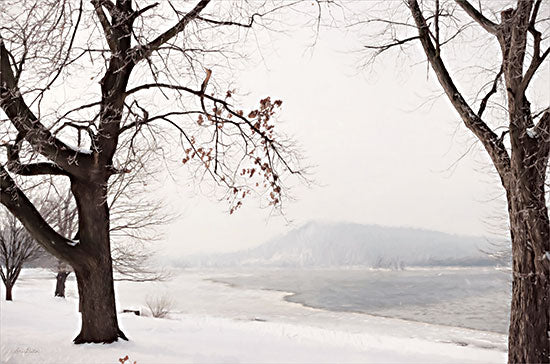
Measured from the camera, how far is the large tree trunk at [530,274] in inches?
225

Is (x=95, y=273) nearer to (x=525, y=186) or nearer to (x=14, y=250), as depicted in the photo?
(x=525, y=186)

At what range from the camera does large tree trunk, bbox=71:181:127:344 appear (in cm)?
734

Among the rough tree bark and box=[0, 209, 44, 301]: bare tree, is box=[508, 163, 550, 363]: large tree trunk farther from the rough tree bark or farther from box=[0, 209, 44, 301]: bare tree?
box=[0, 209, 44, 301]: bare tree

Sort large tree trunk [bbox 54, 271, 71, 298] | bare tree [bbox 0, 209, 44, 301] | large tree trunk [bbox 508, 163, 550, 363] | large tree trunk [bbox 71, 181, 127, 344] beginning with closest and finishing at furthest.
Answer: large tree trunk [bbox 508, 163, 550, 363] < large tree trunk [bbox 71, 181, 127, 344] < bare tree [bbox 0, 209, 44, 301] < large tree trunk [bbox 54, 271, 71, 298]

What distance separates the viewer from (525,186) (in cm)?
581

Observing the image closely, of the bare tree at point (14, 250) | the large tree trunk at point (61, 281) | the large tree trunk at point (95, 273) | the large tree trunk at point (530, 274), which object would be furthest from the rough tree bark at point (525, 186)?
the large tree trunk at point (61, 281)

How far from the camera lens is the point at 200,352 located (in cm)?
682

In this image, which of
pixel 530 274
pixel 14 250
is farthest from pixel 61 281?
pixel 530 274

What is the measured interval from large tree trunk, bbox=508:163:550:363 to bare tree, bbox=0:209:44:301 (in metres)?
17.3

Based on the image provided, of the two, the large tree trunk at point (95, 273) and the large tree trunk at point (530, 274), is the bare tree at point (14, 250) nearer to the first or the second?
the large tree trunk at point (95, 273)

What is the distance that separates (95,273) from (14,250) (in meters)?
12.8

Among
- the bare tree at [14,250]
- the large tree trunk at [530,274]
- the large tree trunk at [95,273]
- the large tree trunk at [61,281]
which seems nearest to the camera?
the large tree trunk at [530,274]

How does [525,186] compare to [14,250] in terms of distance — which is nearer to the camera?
[525,186]

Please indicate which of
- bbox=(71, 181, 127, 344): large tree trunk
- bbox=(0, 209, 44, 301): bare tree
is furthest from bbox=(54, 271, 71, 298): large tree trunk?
bbox=(71, 181, 127, 344): large tree trunk
